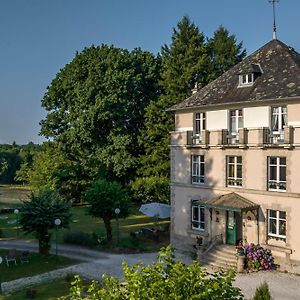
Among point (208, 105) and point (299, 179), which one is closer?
point (299, 179)

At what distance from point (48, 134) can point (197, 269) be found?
44.2 m

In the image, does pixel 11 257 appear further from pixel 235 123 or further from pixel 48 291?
pixel 235 123

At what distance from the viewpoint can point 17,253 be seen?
88.2 feet

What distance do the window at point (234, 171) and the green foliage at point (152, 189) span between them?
14.3 meters

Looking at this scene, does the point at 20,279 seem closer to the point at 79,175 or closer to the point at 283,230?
the point at 283,230

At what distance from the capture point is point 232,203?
23.9m

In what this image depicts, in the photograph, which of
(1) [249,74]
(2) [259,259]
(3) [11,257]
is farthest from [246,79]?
(3) [11,257]

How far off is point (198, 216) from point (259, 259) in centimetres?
548

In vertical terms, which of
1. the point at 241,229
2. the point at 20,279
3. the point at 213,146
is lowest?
the point at 20,279

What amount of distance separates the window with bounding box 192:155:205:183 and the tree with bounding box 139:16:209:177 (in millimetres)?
14064

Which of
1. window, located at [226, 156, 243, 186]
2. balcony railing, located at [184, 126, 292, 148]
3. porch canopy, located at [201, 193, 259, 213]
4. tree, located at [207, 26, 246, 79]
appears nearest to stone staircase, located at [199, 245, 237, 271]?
porch canopy, located at [201, 193, 259, 213]

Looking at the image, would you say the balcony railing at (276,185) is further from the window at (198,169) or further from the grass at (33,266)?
the grass at (33,266)

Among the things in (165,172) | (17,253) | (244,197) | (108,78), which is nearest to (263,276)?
(244,197)

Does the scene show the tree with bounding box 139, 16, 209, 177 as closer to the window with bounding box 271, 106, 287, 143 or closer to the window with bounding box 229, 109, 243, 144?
the window with bounding box 229, 109, 243, 144
